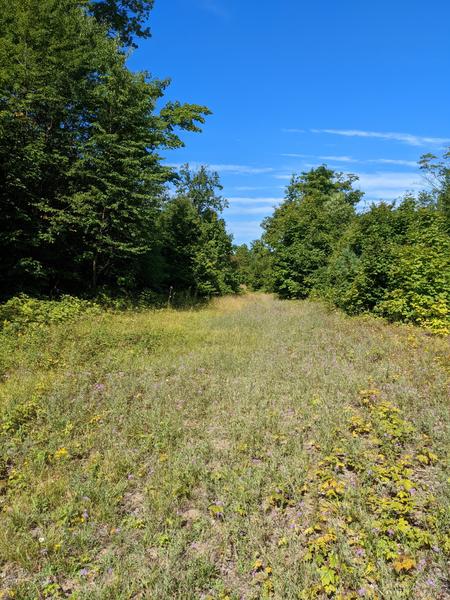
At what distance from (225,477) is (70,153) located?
13.9 meters

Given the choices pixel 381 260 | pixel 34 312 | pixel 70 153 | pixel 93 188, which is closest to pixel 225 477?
pixel 34 312

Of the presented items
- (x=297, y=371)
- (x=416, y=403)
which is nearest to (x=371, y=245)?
(x=297, y=371)

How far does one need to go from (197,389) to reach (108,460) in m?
2.23

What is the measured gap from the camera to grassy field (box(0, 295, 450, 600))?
275 cm

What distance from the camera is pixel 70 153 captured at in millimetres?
14109

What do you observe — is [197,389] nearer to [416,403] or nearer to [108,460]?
[108,460]

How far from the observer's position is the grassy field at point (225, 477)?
9.02 feet

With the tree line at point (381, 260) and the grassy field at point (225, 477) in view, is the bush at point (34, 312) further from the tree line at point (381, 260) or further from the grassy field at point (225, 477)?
the tree line at point (381, 260)

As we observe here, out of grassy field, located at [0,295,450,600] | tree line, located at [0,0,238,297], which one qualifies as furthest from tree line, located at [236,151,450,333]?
tree line, located at [0,0,238,297]

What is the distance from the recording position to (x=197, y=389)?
625cm

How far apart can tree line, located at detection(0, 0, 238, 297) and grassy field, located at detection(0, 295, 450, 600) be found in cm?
699

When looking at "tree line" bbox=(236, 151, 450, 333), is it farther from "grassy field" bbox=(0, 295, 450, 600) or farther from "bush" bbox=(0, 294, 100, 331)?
"bush" bbox=(0, 294, 100, 331)

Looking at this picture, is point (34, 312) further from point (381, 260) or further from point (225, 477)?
point (381, 260)

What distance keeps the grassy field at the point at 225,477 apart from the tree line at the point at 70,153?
699 cm
